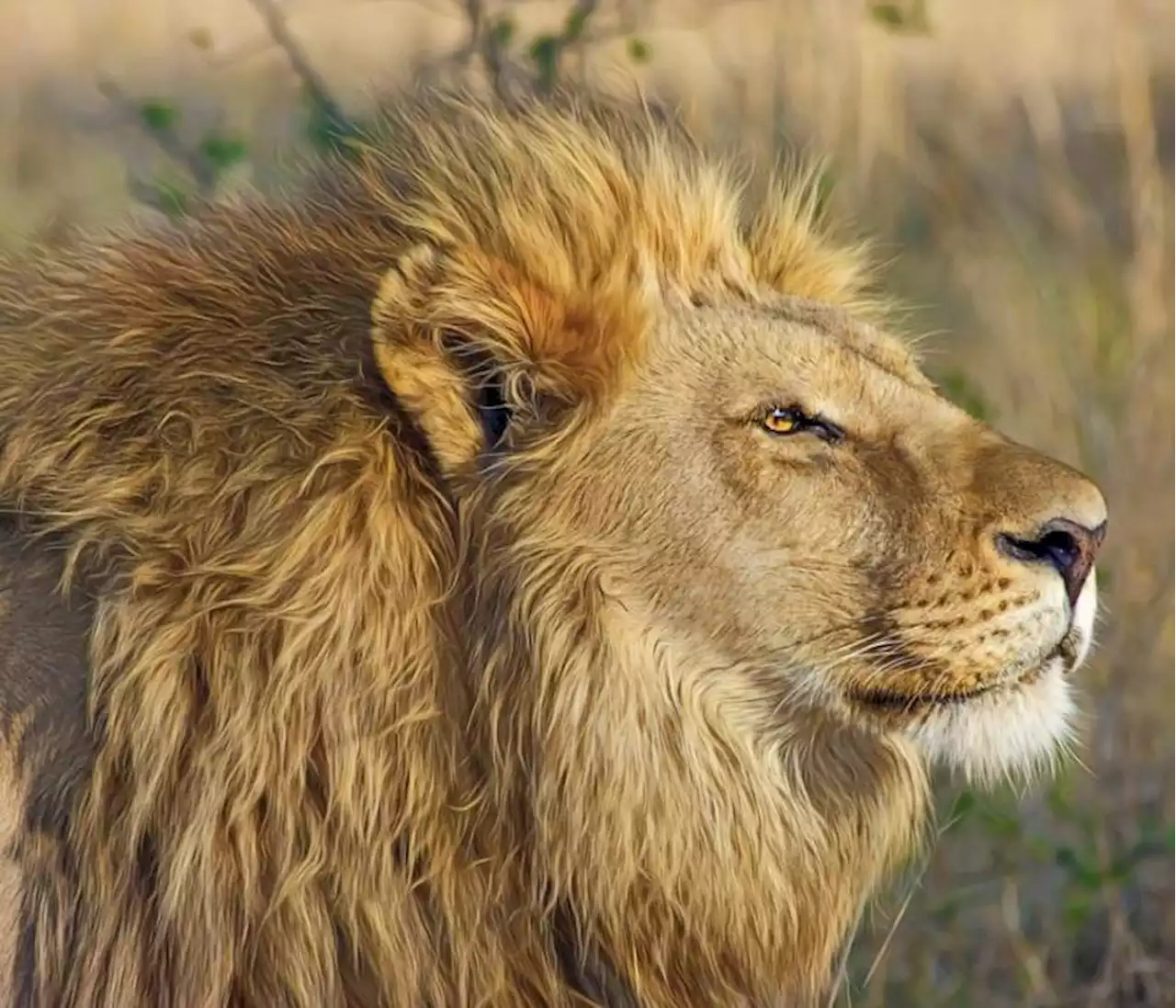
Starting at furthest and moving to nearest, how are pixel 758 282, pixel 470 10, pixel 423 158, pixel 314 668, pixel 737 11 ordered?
1. pixel 737 11
2. pixel 470 10
3. pixel 758 282
4. pixel 423 158
5. pixel 314 668

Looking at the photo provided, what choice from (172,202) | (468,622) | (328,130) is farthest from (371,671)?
(328,130)

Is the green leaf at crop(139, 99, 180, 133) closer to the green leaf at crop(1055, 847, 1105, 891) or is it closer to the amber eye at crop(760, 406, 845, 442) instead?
the amber eye at crop(760, 406, 845, 442)

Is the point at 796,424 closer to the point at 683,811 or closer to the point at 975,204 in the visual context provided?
the point at 683,811

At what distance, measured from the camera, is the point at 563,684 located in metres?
2.75

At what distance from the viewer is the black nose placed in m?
2.75

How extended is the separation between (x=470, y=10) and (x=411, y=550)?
2487mm

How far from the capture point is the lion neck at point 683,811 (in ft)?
9.08

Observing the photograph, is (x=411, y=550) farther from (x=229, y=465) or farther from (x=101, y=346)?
(x=101, y=346)

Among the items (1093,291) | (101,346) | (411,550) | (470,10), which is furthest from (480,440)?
(1093,291)

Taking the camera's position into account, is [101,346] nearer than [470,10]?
Yes

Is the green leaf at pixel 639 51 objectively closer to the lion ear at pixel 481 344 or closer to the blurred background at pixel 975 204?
the blurred background at pixel 975 204

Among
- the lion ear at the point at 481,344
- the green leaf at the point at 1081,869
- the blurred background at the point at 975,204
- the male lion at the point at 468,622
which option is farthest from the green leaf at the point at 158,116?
the green leaf at the point at 1081,869

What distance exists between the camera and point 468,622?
9.25 ft

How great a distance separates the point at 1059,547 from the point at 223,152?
235cm
